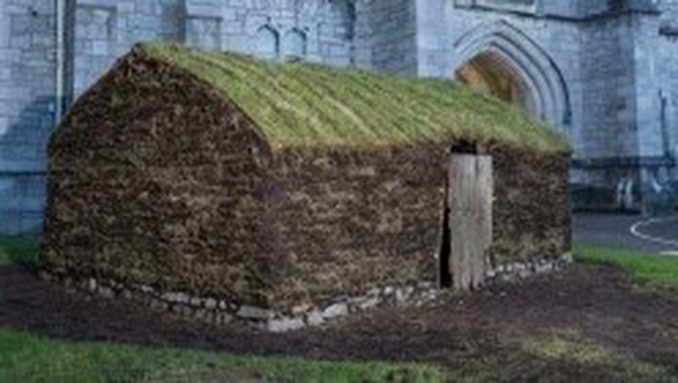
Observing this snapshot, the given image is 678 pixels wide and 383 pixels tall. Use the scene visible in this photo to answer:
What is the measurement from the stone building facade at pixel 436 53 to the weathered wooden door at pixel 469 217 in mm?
7895

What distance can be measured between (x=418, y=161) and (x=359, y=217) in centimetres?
126

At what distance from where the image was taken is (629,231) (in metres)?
19.9

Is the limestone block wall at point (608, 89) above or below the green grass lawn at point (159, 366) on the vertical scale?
above

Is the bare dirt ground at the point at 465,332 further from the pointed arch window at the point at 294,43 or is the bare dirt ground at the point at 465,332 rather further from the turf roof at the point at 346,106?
the pointed arch window at the point at 294,43

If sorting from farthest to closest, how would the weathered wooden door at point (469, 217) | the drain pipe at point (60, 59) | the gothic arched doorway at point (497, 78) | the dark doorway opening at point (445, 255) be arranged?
the gothic arched doorway at point (497, 78)
the drain pipe at point (60, 59)
the weathered wooden door at point (469, 217)
the dark doorway opening at point (445, 255)

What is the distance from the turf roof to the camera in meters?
9.74

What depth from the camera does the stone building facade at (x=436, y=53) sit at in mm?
17766

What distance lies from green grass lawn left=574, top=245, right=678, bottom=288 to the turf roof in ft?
5.58

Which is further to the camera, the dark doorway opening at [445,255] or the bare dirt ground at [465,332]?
the dark doorway opening at [445,255]

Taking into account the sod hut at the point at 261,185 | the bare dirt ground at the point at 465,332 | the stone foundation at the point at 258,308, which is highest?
the sod hut at the point at 261,185

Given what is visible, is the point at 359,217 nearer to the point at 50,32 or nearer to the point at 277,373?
the point at 277,373

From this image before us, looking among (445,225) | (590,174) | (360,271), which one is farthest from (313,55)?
(360,271)

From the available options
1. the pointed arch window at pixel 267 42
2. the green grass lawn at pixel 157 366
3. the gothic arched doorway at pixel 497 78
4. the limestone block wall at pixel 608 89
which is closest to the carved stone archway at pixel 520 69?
the gothic arched doorway at pixel 497 78

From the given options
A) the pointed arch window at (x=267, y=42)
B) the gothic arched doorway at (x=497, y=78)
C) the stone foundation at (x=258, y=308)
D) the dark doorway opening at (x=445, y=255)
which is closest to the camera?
the stone foundation at (x=258, y=308)
